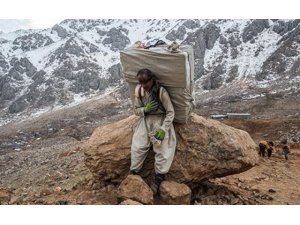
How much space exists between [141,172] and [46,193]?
1978 millimetres

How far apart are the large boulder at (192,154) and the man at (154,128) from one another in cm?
35

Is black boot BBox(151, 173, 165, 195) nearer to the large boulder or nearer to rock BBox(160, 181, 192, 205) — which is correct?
rock BBox(160, 181, 192, 205)

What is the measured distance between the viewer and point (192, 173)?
6.24 m

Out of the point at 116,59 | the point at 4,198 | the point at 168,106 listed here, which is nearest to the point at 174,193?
the point at 168,106

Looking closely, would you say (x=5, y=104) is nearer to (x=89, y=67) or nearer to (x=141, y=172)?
(x=89, y=67)

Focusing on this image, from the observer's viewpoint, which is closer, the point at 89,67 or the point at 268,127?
the point at 268,127

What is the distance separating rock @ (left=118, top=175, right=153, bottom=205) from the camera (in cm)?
554

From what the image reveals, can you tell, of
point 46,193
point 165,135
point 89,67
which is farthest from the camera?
point 89,67

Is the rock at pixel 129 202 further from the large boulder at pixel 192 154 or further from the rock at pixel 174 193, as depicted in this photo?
the large boulder at pixel 192 154

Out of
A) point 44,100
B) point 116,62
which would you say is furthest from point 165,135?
point 116,62

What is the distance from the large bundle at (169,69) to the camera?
18.9 feet

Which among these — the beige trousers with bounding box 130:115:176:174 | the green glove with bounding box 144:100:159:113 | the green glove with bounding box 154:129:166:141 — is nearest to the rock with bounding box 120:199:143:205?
the beige trousers with bounding box 130:115:176:174

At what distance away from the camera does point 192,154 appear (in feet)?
20.6

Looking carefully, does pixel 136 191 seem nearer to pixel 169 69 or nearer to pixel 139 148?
pixel 139 148
